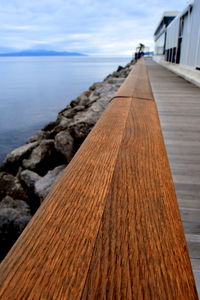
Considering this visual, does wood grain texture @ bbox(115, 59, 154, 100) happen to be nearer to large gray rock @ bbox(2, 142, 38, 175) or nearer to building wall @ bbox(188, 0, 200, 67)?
large gray rock @ bbox(2, 142, 38, 175)

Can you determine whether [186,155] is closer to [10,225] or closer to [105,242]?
[105,242]

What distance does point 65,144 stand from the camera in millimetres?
4027

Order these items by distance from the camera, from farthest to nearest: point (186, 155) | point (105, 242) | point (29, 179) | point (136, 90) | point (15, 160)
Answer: point (15, 160)
point (29, 179)
point (136, 90)
point (186, 155)
point (105, 242)

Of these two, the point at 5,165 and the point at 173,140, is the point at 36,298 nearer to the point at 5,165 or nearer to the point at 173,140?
the point at 173,140

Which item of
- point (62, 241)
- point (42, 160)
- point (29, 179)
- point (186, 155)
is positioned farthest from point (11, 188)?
point (62, 241)

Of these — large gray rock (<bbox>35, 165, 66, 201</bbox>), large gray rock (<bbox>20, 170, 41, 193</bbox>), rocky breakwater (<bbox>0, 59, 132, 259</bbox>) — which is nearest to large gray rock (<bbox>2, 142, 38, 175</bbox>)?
rocky breakwater (<bbox>0, 59, 132, 259</bbox>)

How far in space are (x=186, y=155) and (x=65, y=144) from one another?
221 cm

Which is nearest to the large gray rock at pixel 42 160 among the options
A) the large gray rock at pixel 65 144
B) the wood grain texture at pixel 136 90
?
the large gray rock at pixel 65 144

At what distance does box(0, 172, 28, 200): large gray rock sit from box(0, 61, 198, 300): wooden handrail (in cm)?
302

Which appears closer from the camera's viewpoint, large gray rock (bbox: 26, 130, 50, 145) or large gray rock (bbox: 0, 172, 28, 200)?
large gray rock (bbox: 0, 172, 28, 200)

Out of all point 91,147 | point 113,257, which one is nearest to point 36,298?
point 113,257

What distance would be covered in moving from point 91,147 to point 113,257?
2.16 feet

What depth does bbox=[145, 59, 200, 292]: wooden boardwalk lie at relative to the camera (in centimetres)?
137

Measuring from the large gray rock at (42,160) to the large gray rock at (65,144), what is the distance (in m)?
0.39
